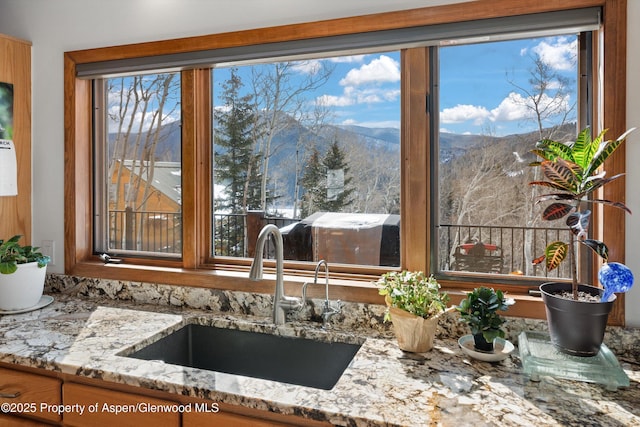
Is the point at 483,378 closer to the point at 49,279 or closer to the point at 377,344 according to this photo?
the point at 377,344

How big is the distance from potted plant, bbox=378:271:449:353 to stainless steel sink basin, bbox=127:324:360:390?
21 centimetres

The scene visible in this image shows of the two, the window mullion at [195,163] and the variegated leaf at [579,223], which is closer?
the variegated leaf at [579,223]

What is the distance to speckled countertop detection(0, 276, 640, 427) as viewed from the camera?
3.53ft

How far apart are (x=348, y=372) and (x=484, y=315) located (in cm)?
47

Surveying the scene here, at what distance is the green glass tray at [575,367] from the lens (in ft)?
3.90

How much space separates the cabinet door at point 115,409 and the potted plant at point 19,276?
2.33 ft

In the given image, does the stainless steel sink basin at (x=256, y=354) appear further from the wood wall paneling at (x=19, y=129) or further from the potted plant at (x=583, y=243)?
the wood wall paneling at (x=19, y=129)

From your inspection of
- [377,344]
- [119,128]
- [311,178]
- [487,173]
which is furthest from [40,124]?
[487,173]

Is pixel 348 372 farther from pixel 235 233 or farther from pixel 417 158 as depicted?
pixel 235 233

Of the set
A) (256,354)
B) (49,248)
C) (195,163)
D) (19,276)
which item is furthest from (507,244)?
(49,248)

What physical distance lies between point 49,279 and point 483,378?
2.09 m

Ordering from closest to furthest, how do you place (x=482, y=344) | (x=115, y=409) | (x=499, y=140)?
1. (x=115, y=409)
2. (x=482, y=344)
3. (x=499, y=140)

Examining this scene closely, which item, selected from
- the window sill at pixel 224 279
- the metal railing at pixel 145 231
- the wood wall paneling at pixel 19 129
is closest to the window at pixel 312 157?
the window sill at pixel 224 279

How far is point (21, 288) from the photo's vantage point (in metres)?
1.86
